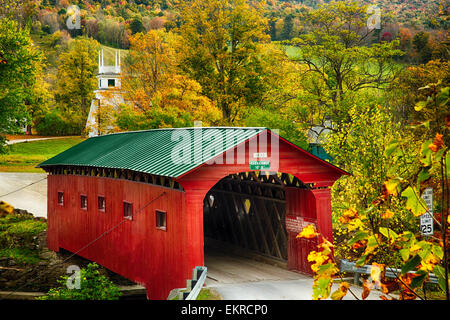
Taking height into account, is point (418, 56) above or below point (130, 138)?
above

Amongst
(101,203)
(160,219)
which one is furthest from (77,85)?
(160,219)

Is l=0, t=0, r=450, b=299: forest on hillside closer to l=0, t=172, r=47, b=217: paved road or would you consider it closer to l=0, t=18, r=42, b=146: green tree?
l=0, t=18, r=42, b=146: green tree

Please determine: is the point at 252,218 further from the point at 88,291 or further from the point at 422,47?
the point at 422,47

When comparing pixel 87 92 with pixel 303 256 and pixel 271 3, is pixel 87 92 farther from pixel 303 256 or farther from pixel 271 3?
pixel 271 3

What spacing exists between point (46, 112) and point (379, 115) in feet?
160

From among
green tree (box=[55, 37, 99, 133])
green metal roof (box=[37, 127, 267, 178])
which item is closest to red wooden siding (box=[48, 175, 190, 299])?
green metal roof (box=[37, 127, 267, 178])

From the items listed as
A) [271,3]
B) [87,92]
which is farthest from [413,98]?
[271,3]

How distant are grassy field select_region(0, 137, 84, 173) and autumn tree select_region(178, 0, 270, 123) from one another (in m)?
14.2

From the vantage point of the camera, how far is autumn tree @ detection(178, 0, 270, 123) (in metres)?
39.1

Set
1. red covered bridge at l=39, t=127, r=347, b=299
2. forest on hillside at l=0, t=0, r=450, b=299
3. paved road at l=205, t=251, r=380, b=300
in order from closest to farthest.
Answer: paved road at l=205, t=251, r=380, b=300 → red covered bridge at l=39, t=127, r=347, b=299 → forest on hillside at l=0, t=0, r=450, b=299

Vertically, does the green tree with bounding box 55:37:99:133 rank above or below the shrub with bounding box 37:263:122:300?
above

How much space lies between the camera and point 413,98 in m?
31.4

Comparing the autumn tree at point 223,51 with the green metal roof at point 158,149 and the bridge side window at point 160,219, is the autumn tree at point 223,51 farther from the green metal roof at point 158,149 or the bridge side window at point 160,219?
the bridge side window at point 160,219
